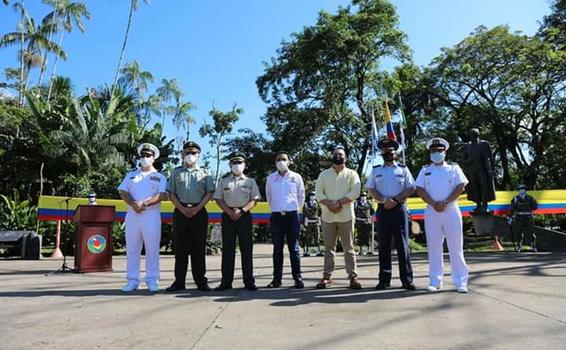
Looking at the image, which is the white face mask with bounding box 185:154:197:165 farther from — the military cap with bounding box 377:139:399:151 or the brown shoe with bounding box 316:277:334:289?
the military cap with bounding box 377:139:399:151

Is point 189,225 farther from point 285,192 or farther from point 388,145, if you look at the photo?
point 388,145

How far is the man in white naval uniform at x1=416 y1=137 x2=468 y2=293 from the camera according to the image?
20.6 ft

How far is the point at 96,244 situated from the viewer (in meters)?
9.24

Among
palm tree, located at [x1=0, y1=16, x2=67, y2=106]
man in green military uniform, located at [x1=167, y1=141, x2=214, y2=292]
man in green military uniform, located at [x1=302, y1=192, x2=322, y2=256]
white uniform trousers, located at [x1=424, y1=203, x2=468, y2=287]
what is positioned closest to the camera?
white uniform trousers, located at [x1=424, y1=203, x2=468, y2=287]

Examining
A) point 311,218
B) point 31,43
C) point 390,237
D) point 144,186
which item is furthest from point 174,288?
point 31,43

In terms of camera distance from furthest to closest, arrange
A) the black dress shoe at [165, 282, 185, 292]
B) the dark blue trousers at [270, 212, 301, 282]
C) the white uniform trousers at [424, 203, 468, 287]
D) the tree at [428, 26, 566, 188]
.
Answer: the tree at [428, 26, 566, 188], the dark blue trousers at [270, 212, 301, 282], the black dress shoe at [165, 282, 185, 292], the white uniform trousers at [424, 203, 468, 287]

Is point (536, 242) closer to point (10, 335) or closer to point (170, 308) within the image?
point (170, 308)

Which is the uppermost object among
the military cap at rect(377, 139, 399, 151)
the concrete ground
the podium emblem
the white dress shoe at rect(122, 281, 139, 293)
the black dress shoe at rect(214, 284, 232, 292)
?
the military cap at rect(377, 139, 399, 151)

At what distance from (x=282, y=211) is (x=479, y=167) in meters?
8.51

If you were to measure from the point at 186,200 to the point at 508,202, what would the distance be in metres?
14.5

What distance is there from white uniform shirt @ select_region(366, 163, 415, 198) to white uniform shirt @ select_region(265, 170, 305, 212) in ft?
3.32

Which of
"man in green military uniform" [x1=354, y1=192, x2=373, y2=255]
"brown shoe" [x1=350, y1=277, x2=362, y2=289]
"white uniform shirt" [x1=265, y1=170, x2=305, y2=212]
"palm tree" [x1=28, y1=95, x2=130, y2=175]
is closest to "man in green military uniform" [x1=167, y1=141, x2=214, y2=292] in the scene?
"white uniform shirt" [x1=265, y1=170, x2=305, y2=212]

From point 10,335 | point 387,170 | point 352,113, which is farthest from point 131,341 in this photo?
point 352,113

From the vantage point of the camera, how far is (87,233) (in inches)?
359
